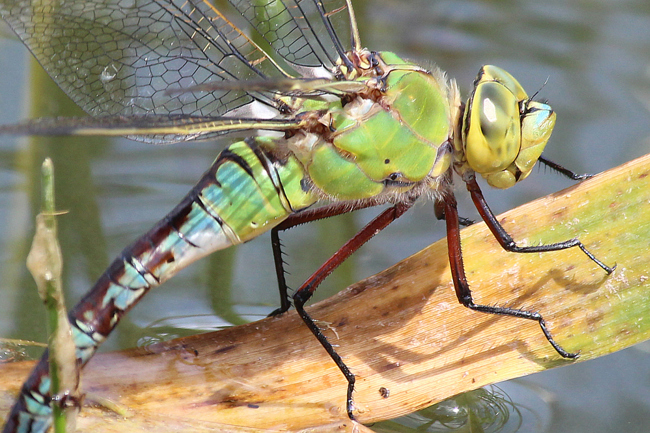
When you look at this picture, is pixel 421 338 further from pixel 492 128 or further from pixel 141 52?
pixel 141 52

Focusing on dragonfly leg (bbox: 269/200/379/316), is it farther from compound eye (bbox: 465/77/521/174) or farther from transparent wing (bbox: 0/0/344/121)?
transparent wing (bbox: 0/0/344/121)

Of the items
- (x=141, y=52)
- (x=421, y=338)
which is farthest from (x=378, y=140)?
(x=141, y=52)

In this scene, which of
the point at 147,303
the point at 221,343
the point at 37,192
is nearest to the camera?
the point at 221,343

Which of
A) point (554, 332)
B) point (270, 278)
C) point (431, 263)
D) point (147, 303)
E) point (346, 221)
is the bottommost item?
point (554, 332)

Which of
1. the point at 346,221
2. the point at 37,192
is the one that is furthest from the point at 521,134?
the point at 37,192

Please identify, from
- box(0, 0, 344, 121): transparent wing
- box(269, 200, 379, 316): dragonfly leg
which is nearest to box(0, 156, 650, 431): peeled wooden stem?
box(269, 200, 379, 316): dragonfly leg

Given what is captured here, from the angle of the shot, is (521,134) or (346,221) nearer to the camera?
(521,134)

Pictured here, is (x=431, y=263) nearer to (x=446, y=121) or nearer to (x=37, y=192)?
(x=446, y=121)
